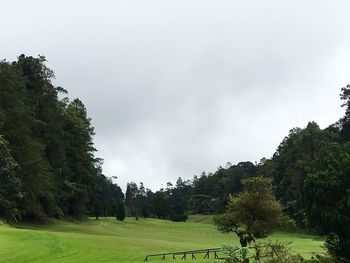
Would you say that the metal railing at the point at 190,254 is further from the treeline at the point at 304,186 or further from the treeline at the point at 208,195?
the treeline at the point at 208,195

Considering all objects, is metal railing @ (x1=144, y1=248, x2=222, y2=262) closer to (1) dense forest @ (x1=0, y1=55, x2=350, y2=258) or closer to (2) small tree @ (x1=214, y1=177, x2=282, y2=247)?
(2) small tree @ (x1=214, y1=177, x2=282, y2=247)

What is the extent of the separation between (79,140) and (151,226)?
63.3 feet

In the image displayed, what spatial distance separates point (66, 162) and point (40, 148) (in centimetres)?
1586

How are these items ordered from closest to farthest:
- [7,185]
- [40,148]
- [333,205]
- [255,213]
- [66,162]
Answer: [333,205] < [255,213] < [7,185] < [40,148] < [66,162]

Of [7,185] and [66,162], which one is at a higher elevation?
[66,162]

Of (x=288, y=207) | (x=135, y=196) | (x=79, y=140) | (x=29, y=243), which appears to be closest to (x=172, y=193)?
(x=135, y=196)

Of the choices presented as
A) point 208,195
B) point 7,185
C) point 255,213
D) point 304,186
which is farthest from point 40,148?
point 208,195

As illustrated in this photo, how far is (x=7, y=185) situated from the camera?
2067 inches

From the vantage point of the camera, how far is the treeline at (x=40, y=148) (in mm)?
56031

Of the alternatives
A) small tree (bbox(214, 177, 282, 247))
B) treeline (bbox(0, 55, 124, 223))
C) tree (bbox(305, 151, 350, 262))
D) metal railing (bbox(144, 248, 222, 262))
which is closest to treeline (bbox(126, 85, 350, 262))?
tree (bbox(305, 151, 350, 262))

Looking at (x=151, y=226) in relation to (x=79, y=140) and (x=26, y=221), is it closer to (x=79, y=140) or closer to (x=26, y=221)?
(x=79, y=140)

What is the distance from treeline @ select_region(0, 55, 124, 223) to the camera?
184ft

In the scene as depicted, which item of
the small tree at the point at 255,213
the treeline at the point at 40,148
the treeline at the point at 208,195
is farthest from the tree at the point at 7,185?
the treeline at the point at 208,195

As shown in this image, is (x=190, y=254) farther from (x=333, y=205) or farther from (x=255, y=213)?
(x=333, y=205)
